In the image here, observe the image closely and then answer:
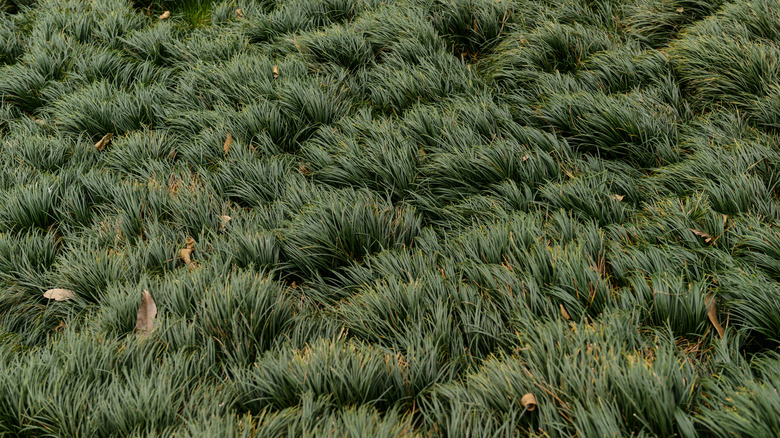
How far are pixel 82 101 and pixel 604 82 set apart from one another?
12.2 feet

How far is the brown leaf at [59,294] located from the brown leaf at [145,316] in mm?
467

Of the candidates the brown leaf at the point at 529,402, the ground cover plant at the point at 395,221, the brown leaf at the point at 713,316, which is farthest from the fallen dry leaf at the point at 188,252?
the brown leaf at the point at 713,316

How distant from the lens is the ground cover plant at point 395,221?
2.11 metres

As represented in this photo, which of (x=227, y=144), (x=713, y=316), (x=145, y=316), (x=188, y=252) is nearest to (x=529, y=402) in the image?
(x=713, y=316)

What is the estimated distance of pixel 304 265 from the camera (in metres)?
2.94

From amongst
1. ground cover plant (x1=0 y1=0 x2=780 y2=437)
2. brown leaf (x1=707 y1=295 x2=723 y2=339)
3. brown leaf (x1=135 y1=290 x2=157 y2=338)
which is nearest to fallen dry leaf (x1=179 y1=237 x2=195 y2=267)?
ground cover plant (x1=0 y1=0 x2=780 y2=437)

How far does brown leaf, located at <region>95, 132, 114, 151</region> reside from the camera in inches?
155

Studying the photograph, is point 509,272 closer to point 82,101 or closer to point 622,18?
point 622,18

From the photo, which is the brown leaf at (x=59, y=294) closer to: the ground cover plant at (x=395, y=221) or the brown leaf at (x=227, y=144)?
the ground cover plant at (x=395, y=221)

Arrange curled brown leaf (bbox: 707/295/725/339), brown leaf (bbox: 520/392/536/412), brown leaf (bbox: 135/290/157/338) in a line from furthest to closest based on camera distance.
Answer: brown leaf (bbox: 135/290/157/338) → curled brown leaf (bbox: 707/295/725/339) → brown leaf (bbox: 520/392/536/412)

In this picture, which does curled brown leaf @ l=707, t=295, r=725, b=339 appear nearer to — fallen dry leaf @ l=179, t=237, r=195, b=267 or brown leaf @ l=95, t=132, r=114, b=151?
fallen dry leaf @ l=179, t=237, r=195, b=267

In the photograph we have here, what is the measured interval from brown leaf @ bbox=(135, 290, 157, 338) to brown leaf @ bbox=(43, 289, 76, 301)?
47cm

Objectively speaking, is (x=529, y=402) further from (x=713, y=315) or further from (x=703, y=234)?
(x=703, y=234)

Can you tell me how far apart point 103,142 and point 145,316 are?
6.27 ft
